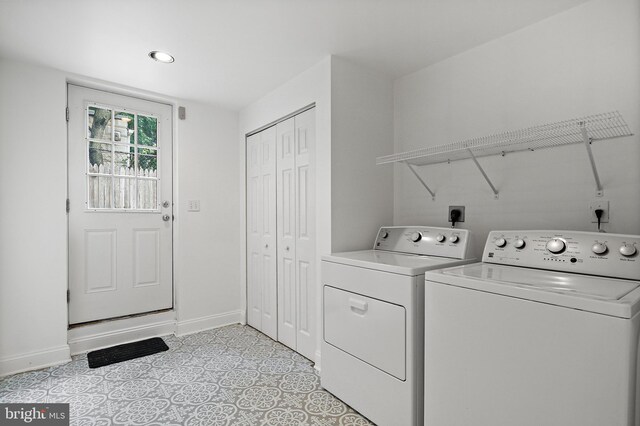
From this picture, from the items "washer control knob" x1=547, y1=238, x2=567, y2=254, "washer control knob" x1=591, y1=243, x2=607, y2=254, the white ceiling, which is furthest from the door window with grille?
"washer control knob" x1=591, y1=243, x2=607, y2=254

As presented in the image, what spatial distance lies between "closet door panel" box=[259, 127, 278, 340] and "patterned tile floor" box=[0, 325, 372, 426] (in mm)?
317

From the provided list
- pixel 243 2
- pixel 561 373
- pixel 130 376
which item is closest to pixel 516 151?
pixel 561 373

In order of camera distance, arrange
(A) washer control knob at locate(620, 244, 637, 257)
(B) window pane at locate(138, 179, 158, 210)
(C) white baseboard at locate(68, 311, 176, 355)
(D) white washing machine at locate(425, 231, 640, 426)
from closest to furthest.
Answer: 1. (D) white washing machine at locate(425, 231, 640, 426)
2. (A) washer control knob at locate(620, 244, 637, 257)
3. (C) white baseboard at locate(68, 311, 176, 355)
4. (B) window pane at locate(138, 179, 158, 210)

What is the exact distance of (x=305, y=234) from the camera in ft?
8.33

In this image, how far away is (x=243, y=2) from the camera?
166 centimetres

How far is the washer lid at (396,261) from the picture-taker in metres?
1.57

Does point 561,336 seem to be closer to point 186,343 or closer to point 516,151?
point 516,151

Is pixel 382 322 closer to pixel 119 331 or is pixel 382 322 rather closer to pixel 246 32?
pixel 246 32

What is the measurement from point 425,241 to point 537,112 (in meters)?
0.94

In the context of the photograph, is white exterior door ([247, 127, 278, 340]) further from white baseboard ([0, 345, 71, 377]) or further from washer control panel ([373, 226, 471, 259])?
white baseboard ([0, 345, 71, 377])

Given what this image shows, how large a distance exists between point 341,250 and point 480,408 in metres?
1.18

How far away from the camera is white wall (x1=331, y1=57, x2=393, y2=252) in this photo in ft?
7.29

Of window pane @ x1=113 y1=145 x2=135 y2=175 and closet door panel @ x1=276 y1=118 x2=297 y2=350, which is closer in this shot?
closet door panel @ x1=276 y1=118 x2=297 y2=350

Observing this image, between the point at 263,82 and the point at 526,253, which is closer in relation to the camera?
→ the point at 526,253
